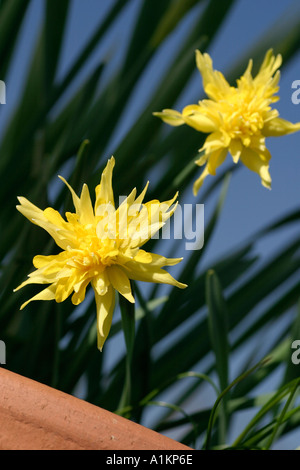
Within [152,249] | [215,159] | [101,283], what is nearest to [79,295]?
[101,283]

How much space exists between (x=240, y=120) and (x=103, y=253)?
0.71ft

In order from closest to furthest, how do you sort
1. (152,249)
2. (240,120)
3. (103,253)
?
(103,253) → (240,120) → (152,249)

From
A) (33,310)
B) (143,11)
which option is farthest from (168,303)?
(143,11)

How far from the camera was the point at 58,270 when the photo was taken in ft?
1.46

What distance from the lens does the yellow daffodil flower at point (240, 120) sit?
557 mm

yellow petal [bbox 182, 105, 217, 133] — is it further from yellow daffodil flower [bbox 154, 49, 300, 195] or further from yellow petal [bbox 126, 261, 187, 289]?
yellow petal [bbox 126, 261, 187, 289]

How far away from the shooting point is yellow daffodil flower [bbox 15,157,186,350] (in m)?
0.43

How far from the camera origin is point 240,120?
55cm

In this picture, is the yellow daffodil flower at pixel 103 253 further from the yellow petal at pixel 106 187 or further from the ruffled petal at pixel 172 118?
the ruffled petal at pixel 172 118

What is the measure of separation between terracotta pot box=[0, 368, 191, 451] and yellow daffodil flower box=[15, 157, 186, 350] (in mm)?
83

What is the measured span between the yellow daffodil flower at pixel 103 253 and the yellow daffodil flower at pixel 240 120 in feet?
0.45

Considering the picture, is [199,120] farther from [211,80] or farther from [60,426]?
[60,426]

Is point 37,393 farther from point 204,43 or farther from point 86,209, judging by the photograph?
point 204,43

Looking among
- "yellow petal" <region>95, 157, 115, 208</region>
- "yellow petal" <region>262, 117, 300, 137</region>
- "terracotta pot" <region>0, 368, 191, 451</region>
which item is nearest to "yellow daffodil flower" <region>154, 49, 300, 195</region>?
"yellow petal" <region>262, 117, 300, 137</region>
